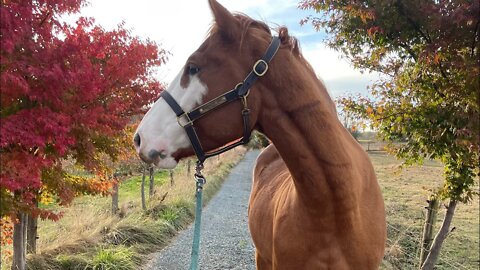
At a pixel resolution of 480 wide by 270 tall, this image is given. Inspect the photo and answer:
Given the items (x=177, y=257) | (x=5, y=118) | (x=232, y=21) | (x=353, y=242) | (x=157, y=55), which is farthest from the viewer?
(x=177, y=257)

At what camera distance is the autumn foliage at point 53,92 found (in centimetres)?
250

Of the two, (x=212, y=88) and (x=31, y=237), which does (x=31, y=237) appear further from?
(x=212, y=88)

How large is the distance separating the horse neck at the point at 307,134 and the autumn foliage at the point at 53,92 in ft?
5.52

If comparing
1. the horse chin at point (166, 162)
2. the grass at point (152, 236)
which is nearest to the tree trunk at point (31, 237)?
the grass at point (152, 236)

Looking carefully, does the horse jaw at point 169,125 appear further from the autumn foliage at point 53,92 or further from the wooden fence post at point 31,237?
the wooden fence post at point 31,237

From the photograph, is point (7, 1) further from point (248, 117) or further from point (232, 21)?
point (248, 117)

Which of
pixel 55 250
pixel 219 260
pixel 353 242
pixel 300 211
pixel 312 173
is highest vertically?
pixel 312 173

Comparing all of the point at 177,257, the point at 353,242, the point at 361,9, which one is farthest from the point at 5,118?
the point at 177,257

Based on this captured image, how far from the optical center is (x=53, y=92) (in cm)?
264

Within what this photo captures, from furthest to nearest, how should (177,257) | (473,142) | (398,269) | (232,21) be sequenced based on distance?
(177,257), (398,269), (473,142), (232,21)

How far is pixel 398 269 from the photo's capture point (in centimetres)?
536

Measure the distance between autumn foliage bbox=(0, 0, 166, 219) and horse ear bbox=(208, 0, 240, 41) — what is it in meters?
1.50

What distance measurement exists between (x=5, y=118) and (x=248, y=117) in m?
1.74

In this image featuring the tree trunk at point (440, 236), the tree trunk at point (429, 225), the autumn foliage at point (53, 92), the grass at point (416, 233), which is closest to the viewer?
the autumn foliage at point (53, 92)
